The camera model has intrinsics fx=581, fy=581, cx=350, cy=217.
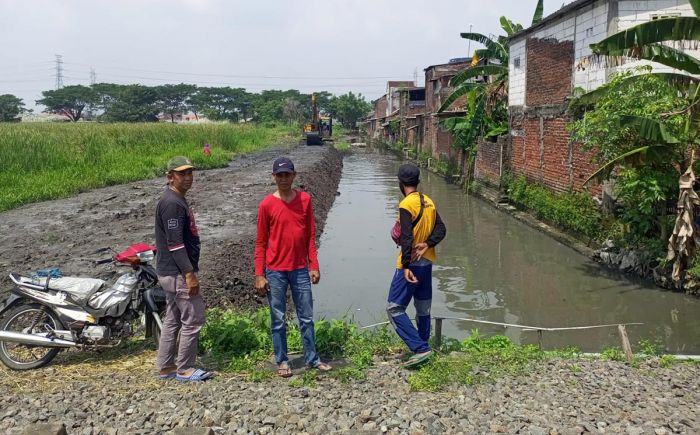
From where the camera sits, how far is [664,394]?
4.52 meters

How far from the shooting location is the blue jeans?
15.7 feet

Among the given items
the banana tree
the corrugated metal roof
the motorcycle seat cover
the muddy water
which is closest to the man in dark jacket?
the motorcycle seat cover

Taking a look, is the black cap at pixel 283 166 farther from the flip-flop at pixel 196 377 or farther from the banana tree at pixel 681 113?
the banana tree at pixel 681 113

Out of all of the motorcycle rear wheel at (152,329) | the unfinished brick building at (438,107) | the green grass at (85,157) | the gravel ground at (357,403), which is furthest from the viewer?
the unfinished brick building at (438,107)

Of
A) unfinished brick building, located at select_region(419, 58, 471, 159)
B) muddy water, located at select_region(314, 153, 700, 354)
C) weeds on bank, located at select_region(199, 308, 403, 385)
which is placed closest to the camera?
weeds on bank, located at select_region(199, 308, 403, 385)

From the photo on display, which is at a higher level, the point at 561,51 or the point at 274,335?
the point at 561,51

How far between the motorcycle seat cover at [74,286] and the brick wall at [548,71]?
12.6 meters

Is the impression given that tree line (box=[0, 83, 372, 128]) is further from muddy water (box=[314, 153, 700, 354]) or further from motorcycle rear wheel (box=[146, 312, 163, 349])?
motorcycle rear wheel (box=[146, 312, 163, 349])

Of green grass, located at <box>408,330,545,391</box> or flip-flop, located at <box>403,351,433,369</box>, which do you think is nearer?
green grass, located at <box>408,330,545,391</box>

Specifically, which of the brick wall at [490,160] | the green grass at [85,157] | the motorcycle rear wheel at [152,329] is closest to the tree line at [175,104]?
the green grass at [85,157]

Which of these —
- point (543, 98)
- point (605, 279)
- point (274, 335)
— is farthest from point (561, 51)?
point (274, 335)

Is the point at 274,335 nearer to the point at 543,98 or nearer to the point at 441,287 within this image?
the point at 441,287

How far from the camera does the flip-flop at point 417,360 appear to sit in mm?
4918

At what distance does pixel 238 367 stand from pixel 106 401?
3.58ft
